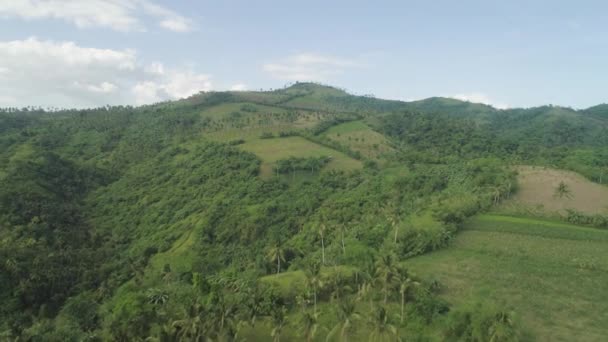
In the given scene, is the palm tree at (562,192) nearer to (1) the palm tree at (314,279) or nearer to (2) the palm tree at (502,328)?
(2) the palm tree at (502,328)

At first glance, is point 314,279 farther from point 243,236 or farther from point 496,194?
point 496,194

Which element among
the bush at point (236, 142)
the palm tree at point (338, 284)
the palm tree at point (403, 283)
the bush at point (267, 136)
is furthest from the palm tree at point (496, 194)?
the bush at point (267, 136)

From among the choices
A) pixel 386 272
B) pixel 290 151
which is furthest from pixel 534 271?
pixel 290 151

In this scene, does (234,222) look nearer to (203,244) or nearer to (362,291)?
(203,244)

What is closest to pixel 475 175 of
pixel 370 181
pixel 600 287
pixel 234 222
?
pixel 370 181

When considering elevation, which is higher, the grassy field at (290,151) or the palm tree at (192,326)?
the grassy field at (290,151)
